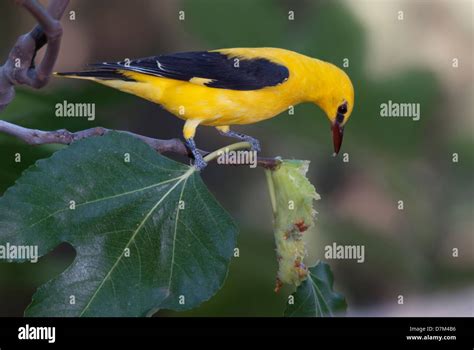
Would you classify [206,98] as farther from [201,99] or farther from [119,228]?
[119,228]

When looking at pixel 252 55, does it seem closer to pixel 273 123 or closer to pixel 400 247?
pixel 273 123

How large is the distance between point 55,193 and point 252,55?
111cm

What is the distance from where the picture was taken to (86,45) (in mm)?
2932

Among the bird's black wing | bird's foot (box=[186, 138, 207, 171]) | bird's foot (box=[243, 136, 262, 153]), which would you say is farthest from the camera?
the bird's black wing

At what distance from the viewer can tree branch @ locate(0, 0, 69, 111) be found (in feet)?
4.96

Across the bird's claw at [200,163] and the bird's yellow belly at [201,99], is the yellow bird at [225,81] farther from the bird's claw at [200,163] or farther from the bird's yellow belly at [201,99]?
the bird's claw at [200,163]

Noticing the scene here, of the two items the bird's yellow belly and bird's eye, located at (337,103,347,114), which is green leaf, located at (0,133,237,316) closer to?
the bird's yellow belly

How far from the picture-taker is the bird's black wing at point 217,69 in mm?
2559

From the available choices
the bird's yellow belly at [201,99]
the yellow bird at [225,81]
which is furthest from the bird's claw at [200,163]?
the bird's yellow belly at [201,99]

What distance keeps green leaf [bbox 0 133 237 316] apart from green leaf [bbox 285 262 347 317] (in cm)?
27

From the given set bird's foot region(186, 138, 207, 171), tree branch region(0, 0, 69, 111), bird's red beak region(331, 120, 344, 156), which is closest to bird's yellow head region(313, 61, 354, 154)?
bird's red beak region(331, 120, 344, 156)

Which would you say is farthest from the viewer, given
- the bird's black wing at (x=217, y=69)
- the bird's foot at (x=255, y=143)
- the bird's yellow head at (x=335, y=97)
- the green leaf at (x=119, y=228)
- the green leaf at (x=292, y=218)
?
the bird's yellow head at (x=335, y=97)
